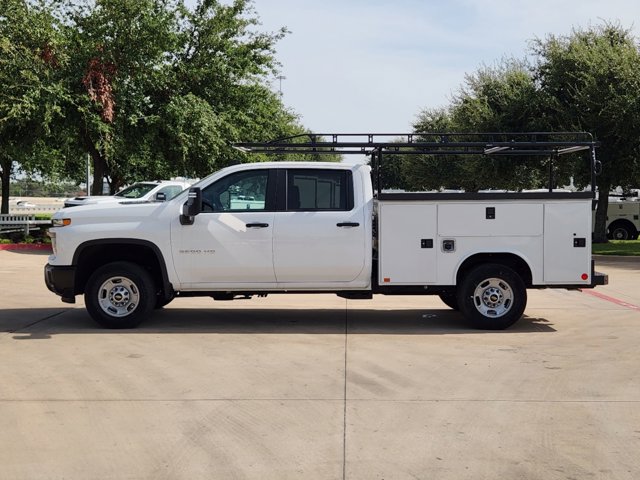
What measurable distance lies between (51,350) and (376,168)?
4429mm

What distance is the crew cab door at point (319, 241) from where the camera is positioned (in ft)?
32.1

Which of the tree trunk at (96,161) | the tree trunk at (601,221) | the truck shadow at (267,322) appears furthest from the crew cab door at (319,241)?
the tree trunk at (601,221)

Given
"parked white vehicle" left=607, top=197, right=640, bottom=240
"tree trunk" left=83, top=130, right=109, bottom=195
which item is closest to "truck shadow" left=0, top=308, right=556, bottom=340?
"tree trunk" left=83, top=130, right=109, bottom=195

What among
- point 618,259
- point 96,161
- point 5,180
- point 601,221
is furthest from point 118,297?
point 5,180

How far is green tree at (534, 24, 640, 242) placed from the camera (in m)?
24.4

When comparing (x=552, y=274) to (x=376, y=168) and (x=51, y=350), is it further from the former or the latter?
(x=51, y=350)

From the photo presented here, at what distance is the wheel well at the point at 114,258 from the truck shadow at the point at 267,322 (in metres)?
0.60

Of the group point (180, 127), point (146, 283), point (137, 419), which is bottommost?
point (137, 419)

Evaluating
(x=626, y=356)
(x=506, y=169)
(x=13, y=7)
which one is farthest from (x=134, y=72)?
(x=626, y=356)

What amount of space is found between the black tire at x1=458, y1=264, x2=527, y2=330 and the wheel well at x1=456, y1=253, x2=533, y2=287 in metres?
0.11

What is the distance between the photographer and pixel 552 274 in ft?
32.7

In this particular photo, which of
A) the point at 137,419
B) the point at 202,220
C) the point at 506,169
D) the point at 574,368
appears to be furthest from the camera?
the point at 506,169

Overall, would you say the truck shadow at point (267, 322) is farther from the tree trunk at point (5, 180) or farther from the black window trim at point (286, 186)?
the tree trunk at point (5, 180)

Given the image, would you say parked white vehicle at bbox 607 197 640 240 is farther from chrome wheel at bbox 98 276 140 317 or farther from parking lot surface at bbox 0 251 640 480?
chrome wheel at bbox 98 276 140 317
